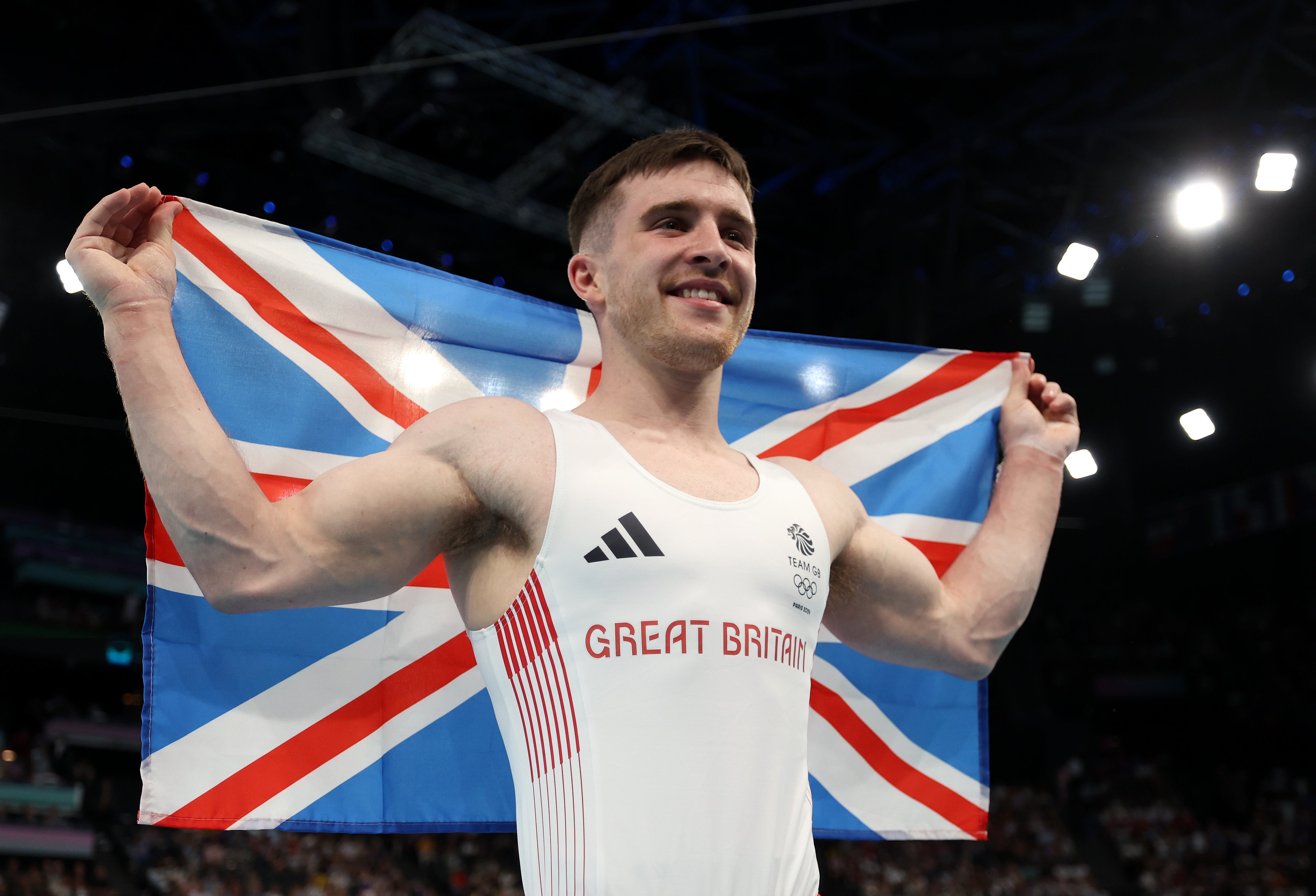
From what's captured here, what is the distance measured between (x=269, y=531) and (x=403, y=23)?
7466mm

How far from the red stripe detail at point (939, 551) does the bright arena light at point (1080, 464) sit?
45 centimetres

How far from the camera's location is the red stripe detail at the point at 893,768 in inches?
134

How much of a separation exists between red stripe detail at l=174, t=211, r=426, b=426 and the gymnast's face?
72 centimetres

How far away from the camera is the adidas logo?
2.08 m

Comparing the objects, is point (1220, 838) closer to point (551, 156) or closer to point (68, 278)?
point (551, 156)

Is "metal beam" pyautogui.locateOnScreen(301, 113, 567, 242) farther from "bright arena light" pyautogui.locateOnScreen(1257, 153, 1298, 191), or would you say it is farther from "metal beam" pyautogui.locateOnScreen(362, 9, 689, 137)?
"bright arena light" pyautogui.locateOnScreen(1257, 153, 1298, 191)

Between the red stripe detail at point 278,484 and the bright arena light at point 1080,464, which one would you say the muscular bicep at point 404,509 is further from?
the bright arena light at point 1080,464

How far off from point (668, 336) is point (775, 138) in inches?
323

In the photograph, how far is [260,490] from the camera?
1.97 meters

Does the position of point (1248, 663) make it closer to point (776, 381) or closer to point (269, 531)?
point (776, 381)

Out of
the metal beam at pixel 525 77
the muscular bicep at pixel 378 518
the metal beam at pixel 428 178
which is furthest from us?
the metal beam at pixel 428 178

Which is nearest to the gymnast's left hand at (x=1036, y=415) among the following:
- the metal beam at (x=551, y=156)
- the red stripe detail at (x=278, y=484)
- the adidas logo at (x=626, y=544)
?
the adidas logo at (x=626, y=544)

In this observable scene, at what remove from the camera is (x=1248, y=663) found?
17188mm

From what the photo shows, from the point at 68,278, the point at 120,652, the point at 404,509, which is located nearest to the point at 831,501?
the point at 404,509
